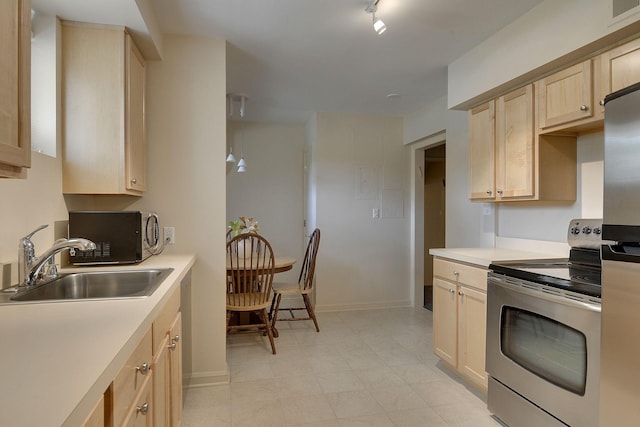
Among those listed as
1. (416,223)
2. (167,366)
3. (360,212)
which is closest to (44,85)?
(167,366)

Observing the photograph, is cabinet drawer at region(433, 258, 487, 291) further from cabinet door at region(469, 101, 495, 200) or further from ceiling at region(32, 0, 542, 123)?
ceiling at region(32, 0, 542, 123)

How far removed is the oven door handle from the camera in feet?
5.19

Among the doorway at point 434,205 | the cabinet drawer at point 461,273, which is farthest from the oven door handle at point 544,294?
the doorway at point 434,205

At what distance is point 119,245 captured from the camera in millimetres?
2066

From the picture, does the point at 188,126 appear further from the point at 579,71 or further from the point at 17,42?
the point at 579,71

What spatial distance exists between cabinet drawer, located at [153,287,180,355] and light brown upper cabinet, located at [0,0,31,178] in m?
0.66

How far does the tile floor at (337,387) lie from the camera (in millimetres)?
2180

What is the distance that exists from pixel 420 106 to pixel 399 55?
1483 millimetres

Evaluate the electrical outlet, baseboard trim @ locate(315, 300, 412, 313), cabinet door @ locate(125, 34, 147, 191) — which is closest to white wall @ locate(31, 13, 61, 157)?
cabinet door @ locate(125, 34, 147, 191)

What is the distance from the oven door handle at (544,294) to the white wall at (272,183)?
11.1ft

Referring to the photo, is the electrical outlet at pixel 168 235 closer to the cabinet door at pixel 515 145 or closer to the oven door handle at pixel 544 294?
the oven door handle at pixel 544 294

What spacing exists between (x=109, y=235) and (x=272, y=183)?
3.21m

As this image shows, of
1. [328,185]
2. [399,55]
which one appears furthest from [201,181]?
[328,185]

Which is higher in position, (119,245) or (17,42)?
(17,42)
